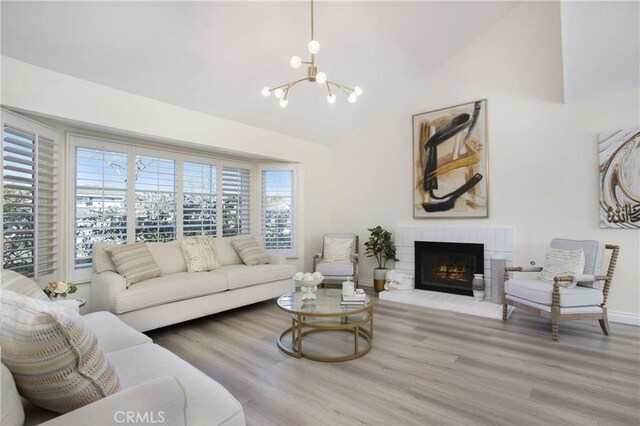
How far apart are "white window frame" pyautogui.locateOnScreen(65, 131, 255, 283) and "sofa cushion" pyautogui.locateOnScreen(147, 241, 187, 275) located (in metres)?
0.45

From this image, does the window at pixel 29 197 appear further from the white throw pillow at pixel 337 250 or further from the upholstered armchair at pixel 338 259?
the white throw pillow at pixel 337 250

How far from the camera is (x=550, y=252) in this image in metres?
3.78

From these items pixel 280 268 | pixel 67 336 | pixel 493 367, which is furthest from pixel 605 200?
pixel 67 336

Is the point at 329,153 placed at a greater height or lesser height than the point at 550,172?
greater

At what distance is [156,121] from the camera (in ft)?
12.9

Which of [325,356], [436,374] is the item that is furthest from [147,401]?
[436,374]

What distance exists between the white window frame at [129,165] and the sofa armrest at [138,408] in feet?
11.0

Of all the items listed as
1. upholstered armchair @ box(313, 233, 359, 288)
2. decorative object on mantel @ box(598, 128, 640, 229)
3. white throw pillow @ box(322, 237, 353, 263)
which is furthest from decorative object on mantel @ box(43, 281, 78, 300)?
decorative object on mantel @ box(598, 128, 640, 229)

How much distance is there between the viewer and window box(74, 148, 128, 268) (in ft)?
12.5

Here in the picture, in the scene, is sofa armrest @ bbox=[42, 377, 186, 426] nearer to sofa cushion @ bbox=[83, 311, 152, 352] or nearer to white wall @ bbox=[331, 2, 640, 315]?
sofa cushion @ bbox=[83, 311, 152, 352]

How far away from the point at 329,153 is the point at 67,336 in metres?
5.74

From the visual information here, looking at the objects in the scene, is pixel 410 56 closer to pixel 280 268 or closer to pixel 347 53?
pixel 347 53

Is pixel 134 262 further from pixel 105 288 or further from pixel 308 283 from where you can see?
pixel 308 283

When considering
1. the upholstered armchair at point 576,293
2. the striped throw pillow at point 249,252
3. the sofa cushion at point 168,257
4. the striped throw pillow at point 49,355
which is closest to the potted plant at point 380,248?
the striped throw pillow at point 249,252
